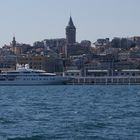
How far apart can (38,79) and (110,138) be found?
97117mm

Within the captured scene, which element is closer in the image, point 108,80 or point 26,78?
point 26,78

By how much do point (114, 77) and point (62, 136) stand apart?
4727 inches

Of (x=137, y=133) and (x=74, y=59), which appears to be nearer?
(x=137, y=133)

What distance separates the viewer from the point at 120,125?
91.8 ft

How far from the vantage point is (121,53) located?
193000mm

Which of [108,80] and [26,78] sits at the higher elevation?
[26,78]

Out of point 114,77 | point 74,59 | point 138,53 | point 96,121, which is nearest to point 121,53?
point 138,53

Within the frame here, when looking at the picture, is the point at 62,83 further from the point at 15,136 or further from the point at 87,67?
the point at 15,136

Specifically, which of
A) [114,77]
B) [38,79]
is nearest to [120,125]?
[38,79]

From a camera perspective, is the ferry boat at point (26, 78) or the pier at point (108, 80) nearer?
the ferry boat at point (26, 78)

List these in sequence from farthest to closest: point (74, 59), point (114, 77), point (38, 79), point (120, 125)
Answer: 1. point (74, 59)
2. point (114, 77)
3. point (38, 79)
4. point (120, 125)

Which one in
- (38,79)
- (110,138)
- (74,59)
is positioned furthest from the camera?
(74,59)

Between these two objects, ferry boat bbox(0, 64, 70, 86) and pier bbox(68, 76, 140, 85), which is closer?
ferry boat bbox(0, 64, 70, 86)

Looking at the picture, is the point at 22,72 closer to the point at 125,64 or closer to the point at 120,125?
the point at 125,64
